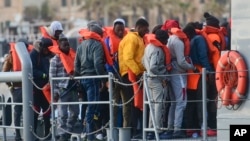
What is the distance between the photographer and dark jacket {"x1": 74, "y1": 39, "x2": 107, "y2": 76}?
45.9 ft

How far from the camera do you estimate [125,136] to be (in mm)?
13250

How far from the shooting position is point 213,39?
14406 mm

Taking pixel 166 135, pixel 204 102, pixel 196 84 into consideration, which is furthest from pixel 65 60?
pixel 204 102

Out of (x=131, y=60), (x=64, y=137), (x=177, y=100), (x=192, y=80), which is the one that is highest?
(x=131, y=60)

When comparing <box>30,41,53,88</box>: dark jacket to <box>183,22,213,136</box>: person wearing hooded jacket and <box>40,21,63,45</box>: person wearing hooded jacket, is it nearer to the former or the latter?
<box>40,21,63,45</box>: person wearing hooded jacket

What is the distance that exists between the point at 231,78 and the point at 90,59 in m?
2.71

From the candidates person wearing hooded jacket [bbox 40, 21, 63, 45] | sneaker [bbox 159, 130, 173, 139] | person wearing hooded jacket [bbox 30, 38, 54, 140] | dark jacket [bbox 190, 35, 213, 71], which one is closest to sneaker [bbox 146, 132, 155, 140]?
sneaker [bbox 159, 130, 173, 139]

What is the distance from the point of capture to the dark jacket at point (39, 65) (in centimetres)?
1512

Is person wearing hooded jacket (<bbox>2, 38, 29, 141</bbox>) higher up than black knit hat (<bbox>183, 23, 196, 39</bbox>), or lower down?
lower down

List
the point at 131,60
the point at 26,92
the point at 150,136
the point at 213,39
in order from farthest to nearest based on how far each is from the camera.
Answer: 1. the point at 26,92
2. the point at 213,39
3. the point at 131,60
4. the point at 150,136

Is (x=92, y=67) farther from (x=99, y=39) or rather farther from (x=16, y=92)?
(x=16, y=92)

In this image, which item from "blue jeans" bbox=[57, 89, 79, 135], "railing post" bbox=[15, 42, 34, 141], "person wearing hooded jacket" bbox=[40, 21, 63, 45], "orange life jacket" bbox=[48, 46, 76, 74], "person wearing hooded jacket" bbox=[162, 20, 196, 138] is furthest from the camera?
"person wearing hooded jacket" bbox=[40, 21, 63, 45]

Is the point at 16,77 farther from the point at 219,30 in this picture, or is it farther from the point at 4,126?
the point at 219,30

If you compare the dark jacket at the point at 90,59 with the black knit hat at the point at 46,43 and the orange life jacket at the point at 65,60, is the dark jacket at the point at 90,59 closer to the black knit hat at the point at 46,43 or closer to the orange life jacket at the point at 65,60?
the orange life jacket at the point at 65,60
